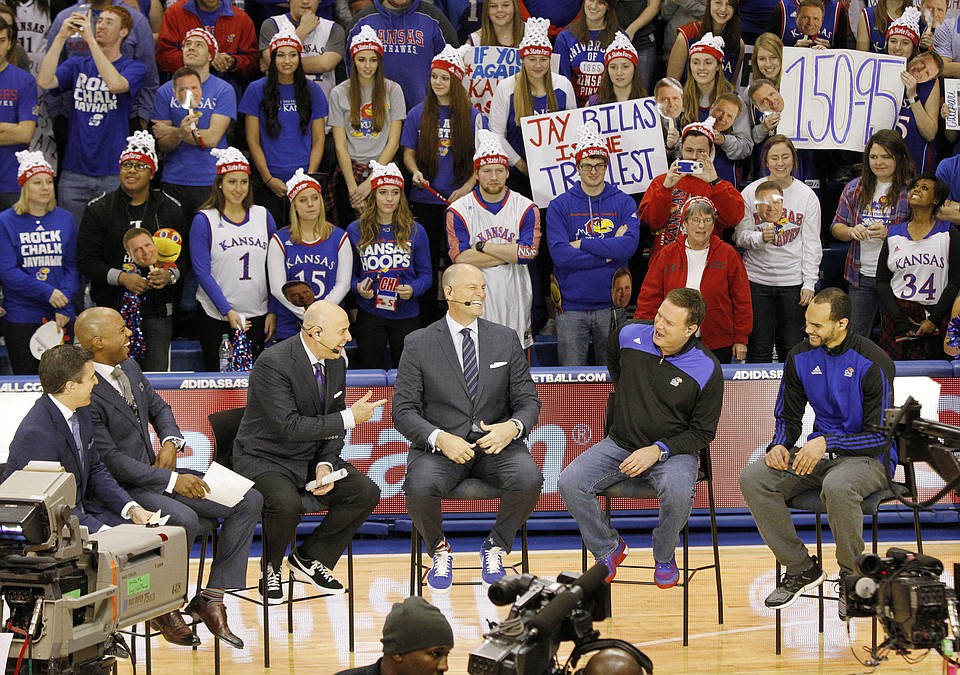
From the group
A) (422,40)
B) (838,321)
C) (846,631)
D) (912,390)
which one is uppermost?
(422,40)

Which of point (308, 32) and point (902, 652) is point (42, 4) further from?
point (902, 652)

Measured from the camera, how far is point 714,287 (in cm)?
934

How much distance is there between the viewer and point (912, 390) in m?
8.77

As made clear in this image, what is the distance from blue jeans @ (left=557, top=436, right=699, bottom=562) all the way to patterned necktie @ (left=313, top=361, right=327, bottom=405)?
1.48 meters

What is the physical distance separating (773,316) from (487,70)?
319cm

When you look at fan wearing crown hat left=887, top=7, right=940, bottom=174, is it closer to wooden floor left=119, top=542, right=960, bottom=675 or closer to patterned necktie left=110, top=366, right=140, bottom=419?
wooden floor left=119, top=542, right=960, bottom=675

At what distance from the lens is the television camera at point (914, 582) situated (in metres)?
5.13

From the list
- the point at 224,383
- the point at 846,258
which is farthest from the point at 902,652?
the point at 846,258

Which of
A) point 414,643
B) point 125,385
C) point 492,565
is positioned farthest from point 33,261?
point 414,643

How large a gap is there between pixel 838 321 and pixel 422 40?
5029 mm

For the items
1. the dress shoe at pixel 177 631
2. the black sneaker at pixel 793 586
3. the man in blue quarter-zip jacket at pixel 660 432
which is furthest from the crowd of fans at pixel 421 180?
the dress shoe at pixel 177 631

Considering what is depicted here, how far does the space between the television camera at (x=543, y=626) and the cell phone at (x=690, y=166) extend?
578cm

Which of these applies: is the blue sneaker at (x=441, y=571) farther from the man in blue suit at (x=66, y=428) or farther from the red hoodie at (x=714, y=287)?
the red hoodie at (x=714, y=287)

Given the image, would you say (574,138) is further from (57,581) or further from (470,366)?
(57,581)
